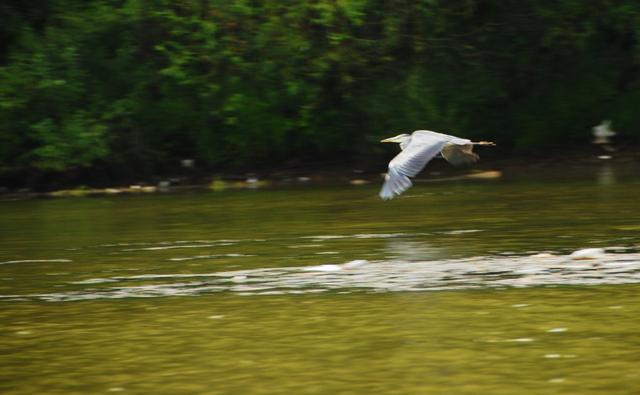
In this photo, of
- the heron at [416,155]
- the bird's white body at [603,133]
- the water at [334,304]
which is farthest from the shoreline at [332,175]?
the heron at [416,155]

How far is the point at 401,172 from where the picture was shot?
40.0 feet

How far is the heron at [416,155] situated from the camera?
1185cm

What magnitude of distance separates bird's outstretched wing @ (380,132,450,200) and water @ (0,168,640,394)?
65 centimetres

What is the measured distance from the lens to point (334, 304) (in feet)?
30.8

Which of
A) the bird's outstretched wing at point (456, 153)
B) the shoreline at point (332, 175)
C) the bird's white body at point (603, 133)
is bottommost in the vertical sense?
the shoreline at point (332, 175)

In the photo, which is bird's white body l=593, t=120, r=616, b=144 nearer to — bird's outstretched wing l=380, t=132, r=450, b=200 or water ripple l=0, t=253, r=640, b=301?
bird's outstretched wing l=380, t=132, r=450, b=200

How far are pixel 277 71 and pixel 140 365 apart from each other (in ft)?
61.7

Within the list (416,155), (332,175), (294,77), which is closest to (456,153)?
(416,155)

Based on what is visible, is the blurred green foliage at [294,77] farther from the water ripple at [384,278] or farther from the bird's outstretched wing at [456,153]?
the water ripple at [384,278]

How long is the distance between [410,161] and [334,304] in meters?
3.31

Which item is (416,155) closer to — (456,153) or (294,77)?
(456,153)

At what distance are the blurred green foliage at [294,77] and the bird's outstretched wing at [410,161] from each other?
39.4ft

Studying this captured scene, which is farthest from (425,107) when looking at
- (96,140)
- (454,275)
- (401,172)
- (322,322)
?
(322,322)

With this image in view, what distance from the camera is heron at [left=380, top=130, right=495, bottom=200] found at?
1185 centimetres
